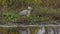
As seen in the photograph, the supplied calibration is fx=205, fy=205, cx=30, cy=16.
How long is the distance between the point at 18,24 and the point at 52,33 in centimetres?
35

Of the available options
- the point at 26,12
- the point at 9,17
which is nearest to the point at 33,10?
the point at 26,12

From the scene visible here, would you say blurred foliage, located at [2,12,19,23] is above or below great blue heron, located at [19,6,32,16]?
below

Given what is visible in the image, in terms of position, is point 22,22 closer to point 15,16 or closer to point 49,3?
point 15,16

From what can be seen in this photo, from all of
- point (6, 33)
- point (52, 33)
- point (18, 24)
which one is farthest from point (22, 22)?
point (52, 33)

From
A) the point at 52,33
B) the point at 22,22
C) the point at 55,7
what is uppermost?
the point at 55,7

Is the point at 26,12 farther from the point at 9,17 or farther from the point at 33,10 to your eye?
the point at 9,17

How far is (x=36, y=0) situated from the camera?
2045 mm

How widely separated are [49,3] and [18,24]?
0.37m

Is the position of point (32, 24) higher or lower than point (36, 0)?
lower

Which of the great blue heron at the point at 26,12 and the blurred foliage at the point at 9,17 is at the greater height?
the great blue heron at the point at 26,12

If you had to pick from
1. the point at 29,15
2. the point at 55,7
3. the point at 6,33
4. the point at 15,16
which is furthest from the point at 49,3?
the point at 6,33

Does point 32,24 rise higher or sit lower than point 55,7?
lower

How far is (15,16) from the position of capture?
6.57ft

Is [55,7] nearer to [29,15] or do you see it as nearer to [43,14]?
[43,14]
